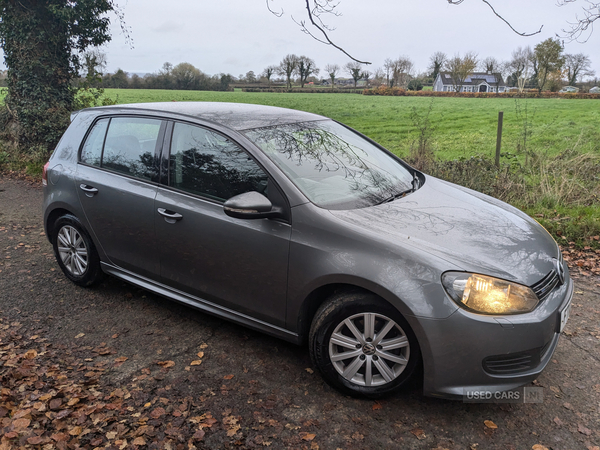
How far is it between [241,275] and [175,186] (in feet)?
3.06

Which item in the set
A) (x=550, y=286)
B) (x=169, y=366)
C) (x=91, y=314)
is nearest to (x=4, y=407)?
(x=169, y=366)

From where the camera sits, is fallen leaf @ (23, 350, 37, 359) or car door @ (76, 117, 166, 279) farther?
car door @ (76, 117, 166, 279)

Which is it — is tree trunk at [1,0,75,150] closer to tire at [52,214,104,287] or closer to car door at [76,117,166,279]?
tire at [52,214,104,287]

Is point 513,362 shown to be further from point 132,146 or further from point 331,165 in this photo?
point 132,146

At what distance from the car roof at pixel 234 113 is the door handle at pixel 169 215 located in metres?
0.77

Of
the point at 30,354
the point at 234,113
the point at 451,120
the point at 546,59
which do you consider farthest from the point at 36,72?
the point at 546,59

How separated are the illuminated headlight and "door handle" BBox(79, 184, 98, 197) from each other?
316cm

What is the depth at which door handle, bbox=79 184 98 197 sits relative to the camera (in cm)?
437

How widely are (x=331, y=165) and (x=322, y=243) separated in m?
0.88

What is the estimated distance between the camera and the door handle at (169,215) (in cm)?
372

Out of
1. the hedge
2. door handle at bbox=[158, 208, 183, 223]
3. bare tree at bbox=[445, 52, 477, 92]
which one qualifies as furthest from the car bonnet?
bare tree at bbox=[445, 52, 477, 92]

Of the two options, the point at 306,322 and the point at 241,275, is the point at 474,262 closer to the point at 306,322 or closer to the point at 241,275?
the point at 306,322

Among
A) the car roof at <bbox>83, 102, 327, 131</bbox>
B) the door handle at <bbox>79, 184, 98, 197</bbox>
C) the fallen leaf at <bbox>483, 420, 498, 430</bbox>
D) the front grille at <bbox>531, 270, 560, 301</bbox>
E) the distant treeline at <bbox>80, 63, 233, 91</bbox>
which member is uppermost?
the distant treeline at <bbox>80, 63, 233, 91</bbox>

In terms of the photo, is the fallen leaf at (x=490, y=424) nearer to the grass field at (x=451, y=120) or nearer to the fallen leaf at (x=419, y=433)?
the fallen leaf at (x=419, y=433)
